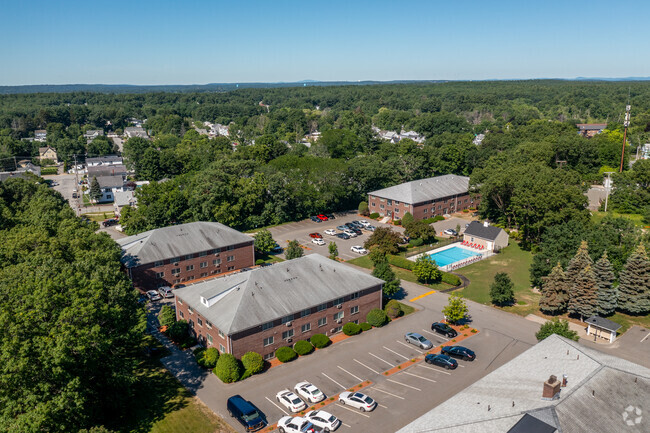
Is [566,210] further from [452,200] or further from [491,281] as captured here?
[452,200]

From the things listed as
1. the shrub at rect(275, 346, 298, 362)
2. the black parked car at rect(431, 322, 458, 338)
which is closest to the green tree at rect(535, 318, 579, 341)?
the black parked car at rect(431, 322, 458, 338)

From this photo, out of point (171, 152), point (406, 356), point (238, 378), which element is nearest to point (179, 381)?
point (238, 378)

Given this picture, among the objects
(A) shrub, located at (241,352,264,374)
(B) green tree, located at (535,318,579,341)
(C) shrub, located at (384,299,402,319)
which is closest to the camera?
(A) shrub, located at (241,352,264,374)

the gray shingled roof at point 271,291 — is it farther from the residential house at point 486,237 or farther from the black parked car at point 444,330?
the residential house at point 486,237

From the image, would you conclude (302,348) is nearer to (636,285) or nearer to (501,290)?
(501,290)

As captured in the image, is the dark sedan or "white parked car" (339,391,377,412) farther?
the dark sedan

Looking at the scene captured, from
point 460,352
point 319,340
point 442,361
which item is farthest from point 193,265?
point 460,352

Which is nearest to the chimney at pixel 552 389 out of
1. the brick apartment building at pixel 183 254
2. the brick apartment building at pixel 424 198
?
the brick apartment building at pixel 183 254

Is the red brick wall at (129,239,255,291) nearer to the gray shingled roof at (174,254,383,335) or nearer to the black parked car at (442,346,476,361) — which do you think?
the gray shingled roof at (174,254,383,335)
